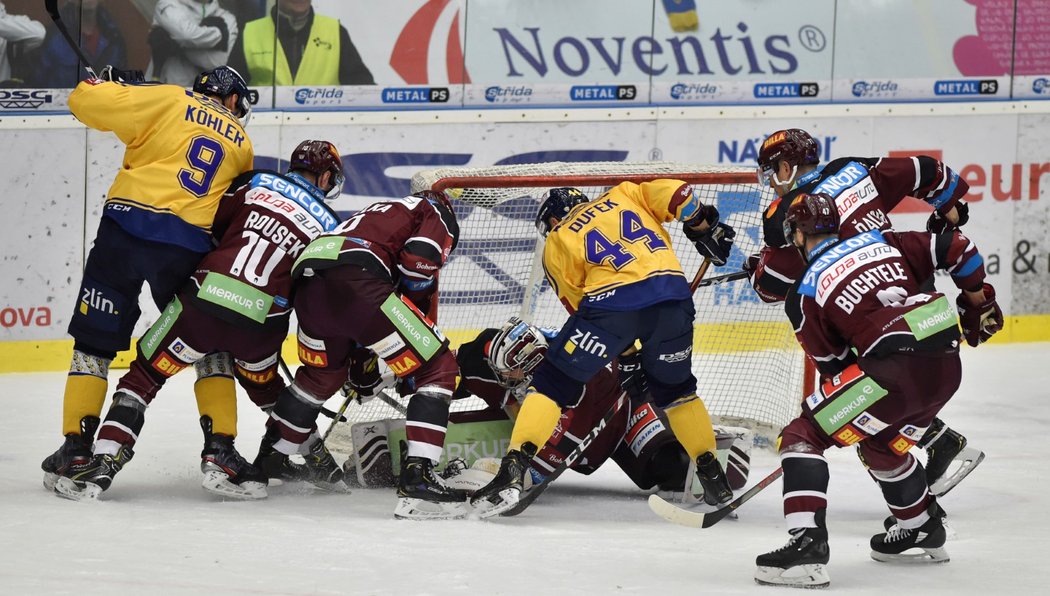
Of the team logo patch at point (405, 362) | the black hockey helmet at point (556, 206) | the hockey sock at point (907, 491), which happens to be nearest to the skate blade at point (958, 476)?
the hockey sock at point (907, 491)

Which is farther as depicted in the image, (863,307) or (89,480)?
(89,480)

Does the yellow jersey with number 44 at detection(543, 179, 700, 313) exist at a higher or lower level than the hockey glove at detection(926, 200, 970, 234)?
lower

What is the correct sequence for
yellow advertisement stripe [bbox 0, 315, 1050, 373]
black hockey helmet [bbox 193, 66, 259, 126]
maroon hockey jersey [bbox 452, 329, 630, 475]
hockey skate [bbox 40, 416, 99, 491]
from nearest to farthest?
hockey skate [bbox 40, 416, 99, 491], maroon hockey jersey [bbox 452, 329, 630, 475], black hockey helmet [bbox 193, 66, 259, 126], yellow advertisement stripe [bbox 0, 315, 1050, 373]

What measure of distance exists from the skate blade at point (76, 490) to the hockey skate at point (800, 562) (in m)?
1.99

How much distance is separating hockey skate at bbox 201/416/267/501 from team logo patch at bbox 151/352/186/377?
20 centimetres

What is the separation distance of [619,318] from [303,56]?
343 centimetres

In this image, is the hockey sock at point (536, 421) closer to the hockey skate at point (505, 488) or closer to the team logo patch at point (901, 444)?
the hockey skate at point (505, 488)

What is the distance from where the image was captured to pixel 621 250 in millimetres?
4539

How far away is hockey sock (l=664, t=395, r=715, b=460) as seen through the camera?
4.56 metres

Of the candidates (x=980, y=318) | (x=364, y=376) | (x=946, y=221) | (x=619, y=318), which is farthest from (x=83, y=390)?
(x=946, y=221)

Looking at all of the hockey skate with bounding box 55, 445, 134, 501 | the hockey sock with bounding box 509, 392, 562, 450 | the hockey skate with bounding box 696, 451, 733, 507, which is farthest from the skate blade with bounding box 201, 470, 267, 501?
the hockey skate with bounding box 696, 451, 733, 507

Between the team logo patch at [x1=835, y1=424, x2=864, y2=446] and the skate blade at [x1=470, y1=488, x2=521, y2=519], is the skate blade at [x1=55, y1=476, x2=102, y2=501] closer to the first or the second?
the skate blade at [x1=470, y1=488, x2=521, y2=519]

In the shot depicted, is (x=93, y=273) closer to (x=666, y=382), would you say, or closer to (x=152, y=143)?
(x=152, y=143)

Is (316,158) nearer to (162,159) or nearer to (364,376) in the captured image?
(162,159)
